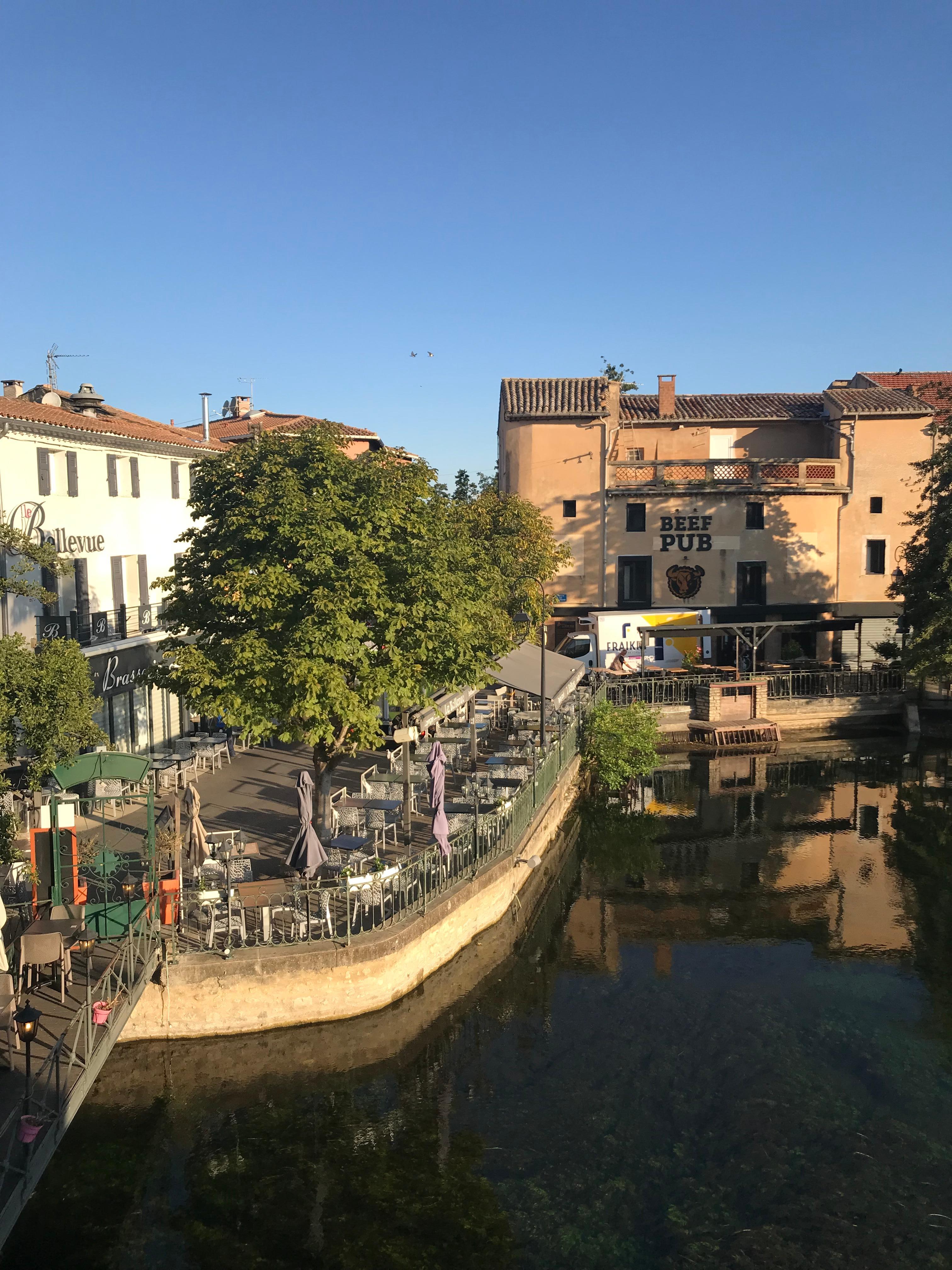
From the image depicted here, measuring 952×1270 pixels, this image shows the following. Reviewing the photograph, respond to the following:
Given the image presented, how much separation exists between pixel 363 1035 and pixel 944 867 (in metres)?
14.7

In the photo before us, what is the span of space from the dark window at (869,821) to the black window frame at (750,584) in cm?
1708

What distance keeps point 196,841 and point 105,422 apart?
43.4ft

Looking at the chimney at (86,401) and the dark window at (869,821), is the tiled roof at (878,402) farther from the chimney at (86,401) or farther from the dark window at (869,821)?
the chimney at (86,401)

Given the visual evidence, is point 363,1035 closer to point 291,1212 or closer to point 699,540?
point 291,1212

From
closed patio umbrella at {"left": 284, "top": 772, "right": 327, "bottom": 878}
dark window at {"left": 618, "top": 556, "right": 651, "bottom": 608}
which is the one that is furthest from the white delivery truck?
closed patio umbrella at {"left": 284, "top": 772, "right": 327, "bottom": 878}

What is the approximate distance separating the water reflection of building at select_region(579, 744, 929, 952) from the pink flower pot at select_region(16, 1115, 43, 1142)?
11.6 m

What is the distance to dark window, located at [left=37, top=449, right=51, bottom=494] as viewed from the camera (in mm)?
21812

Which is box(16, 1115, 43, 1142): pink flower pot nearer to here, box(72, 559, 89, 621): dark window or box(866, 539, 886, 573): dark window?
box(72, 559, 89, 621): dark window

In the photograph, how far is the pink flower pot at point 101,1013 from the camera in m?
11.0

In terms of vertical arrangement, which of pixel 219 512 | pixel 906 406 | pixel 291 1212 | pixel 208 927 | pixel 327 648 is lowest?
pixel 291 1212

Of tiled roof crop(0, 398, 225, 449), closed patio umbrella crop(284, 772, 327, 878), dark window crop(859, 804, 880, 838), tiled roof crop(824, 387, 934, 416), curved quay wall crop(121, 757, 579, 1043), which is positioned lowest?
dark window crop(859, 804, 880, 838)

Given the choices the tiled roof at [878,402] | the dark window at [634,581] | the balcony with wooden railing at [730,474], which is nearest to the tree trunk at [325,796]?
the dark window at [634,581]

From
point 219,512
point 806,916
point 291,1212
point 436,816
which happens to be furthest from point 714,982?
point 219,512

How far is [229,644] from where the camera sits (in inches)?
647
